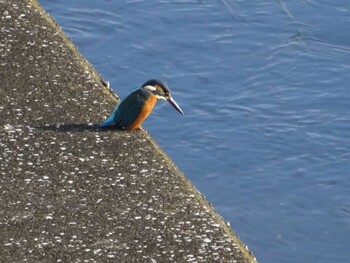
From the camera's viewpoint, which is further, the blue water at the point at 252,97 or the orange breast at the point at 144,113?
the blue water at the point at 252,97

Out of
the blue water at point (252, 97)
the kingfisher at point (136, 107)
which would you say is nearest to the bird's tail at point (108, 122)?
the kingfisher at point (136, 107)

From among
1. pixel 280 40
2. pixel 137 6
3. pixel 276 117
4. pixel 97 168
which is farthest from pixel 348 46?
pixel 97 168

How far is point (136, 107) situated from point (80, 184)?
753mm

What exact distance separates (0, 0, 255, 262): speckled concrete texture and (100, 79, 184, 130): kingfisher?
44mm

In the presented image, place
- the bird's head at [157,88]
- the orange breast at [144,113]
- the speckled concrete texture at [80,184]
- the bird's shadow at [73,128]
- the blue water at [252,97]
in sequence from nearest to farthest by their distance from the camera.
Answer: the speckled concrete texture at [80,184]
the bird's shadow at [73,128]
the orange breast at [144,113]
the bird's head at [157,88]
the blue water at [252,97]

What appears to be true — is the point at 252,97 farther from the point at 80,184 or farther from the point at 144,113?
the point at 80,184

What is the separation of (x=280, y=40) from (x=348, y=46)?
472 mm

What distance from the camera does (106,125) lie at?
4406 millimetres

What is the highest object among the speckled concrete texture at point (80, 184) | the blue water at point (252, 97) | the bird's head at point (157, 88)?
the speckled concrete texture at point (80, 184)

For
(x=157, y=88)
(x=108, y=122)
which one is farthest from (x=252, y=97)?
(x=108, y=122)

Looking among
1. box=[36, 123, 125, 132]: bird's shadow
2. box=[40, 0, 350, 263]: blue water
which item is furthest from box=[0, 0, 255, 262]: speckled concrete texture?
box=[40, 0, 350, 263]: blue water

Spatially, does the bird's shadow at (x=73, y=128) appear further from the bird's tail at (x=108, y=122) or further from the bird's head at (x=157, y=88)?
the bird's head at (x=157, y=88)

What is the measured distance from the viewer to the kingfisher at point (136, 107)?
14.5 ft

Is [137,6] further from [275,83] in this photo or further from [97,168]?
[97,168]
